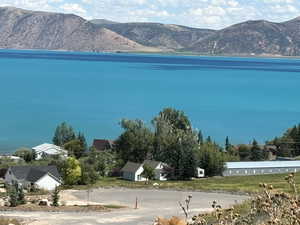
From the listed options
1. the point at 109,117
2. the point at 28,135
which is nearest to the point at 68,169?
the point at 28,135

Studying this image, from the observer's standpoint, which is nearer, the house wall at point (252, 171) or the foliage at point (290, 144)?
the house wall at point (252, 171)

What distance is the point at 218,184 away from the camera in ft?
131

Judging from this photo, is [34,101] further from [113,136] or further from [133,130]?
[133,130]

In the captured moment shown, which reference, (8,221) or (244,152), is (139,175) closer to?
(244,152)

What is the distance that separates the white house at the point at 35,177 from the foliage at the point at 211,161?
1309cm

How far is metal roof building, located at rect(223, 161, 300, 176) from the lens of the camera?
47.4m

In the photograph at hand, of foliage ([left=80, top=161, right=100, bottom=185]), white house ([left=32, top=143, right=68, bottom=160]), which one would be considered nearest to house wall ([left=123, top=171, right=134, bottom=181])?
foliage ([left=80, top=161, right=100, bottom=185])

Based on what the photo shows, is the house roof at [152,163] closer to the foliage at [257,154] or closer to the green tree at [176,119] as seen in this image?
the green tree at [176,119]

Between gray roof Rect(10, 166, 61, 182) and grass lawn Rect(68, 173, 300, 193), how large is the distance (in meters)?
2.07

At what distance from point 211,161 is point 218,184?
6.40 meters

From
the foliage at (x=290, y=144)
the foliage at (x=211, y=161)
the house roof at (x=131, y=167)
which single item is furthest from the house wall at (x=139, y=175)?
the foliage at (x=290, y=144)

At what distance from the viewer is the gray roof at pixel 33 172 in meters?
36.7

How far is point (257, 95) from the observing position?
12100 centimetres

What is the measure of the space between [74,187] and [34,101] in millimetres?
66165
